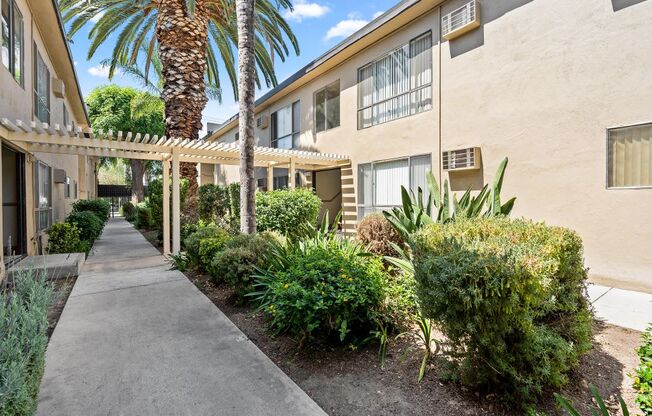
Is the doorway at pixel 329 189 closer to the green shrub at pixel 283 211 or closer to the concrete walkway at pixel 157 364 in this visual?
the green shrub at pixel 283 211

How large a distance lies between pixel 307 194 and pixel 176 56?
6.37 meters

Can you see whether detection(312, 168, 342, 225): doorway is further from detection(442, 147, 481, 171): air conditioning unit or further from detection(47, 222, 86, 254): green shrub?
detection(47, 222, 86, 254): green shrub

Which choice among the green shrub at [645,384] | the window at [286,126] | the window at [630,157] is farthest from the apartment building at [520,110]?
the green shrub at [645,384]

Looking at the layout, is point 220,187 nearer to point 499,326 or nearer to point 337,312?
point 337,312

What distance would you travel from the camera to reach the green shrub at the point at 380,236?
522cm

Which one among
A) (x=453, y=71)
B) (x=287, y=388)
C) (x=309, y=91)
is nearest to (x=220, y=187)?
(x=309, y=91)

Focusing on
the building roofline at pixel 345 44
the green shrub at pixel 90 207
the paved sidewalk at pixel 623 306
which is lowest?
the paved sidewalk at pixel 623 306

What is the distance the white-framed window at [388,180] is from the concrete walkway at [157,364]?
19.8 feet

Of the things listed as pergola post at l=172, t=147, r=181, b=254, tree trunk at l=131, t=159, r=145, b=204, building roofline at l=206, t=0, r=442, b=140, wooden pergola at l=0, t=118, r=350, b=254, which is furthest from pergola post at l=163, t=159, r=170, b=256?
tree trunk at l=131, t=159, r=145, b=204

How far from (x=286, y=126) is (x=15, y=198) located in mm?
9644

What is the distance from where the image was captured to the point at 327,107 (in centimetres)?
1225

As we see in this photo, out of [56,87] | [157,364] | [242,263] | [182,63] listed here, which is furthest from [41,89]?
[157,364]

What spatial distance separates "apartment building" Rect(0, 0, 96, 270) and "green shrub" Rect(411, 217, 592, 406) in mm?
6200

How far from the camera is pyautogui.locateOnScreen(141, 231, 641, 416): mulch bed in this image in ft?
8.44
